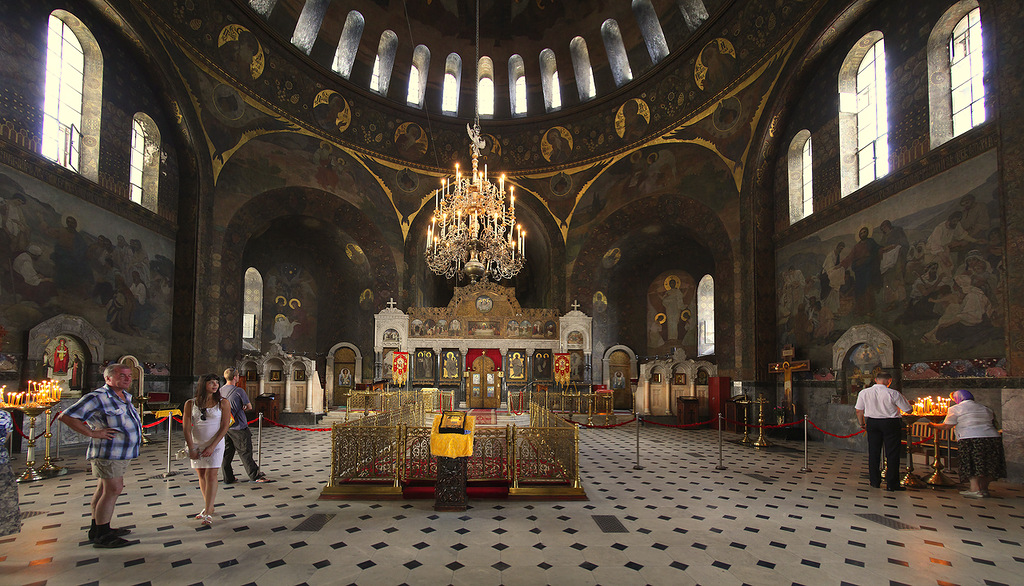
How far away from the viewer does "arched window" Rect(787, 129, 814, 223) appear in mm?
14328

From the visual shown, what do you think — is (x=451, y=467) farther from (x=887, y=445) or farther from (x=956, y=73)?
(x=956, y=73)

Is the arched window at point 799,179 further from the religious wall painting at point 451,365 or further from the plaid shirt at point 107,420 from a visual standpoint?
the plaid shirt at point 107,420

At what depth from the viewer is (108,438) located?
462 centimetres

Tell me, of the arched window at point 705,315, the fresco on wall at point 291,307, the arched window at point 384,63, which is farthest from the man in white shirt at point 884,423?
the fresco on wall at point 291,307

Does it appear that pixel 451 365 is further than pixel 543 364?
No

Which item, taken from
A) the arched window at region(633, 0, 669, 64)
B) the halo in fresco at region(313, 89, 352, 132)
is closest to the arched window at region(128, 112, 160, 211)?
the halo in fresco at region(313, 89, 352, 132)

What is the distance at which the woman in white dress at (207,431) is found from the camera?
17.4 ft

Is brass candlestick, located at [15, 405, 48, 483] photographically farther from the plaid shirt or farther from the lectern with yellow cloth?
the lectern with yellow cloth

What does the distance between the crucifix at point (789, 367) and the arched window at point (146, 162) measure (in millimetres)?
17150

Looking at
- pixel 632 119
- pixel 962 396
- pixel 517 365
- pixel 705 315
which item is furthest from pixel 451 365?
pixel 962 396

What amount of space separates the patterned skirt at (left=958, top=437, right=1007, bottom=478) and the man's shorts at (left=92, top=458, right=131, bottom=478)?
32.5 ft

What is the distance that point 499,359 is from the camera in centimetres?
2114

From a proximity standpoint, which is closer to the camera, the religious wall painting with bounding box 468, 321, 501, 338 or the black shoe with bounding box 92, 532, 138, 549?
the black shoe with bounding box 92, 532, 138, 549

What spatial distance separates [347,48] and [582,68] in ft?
29.5
